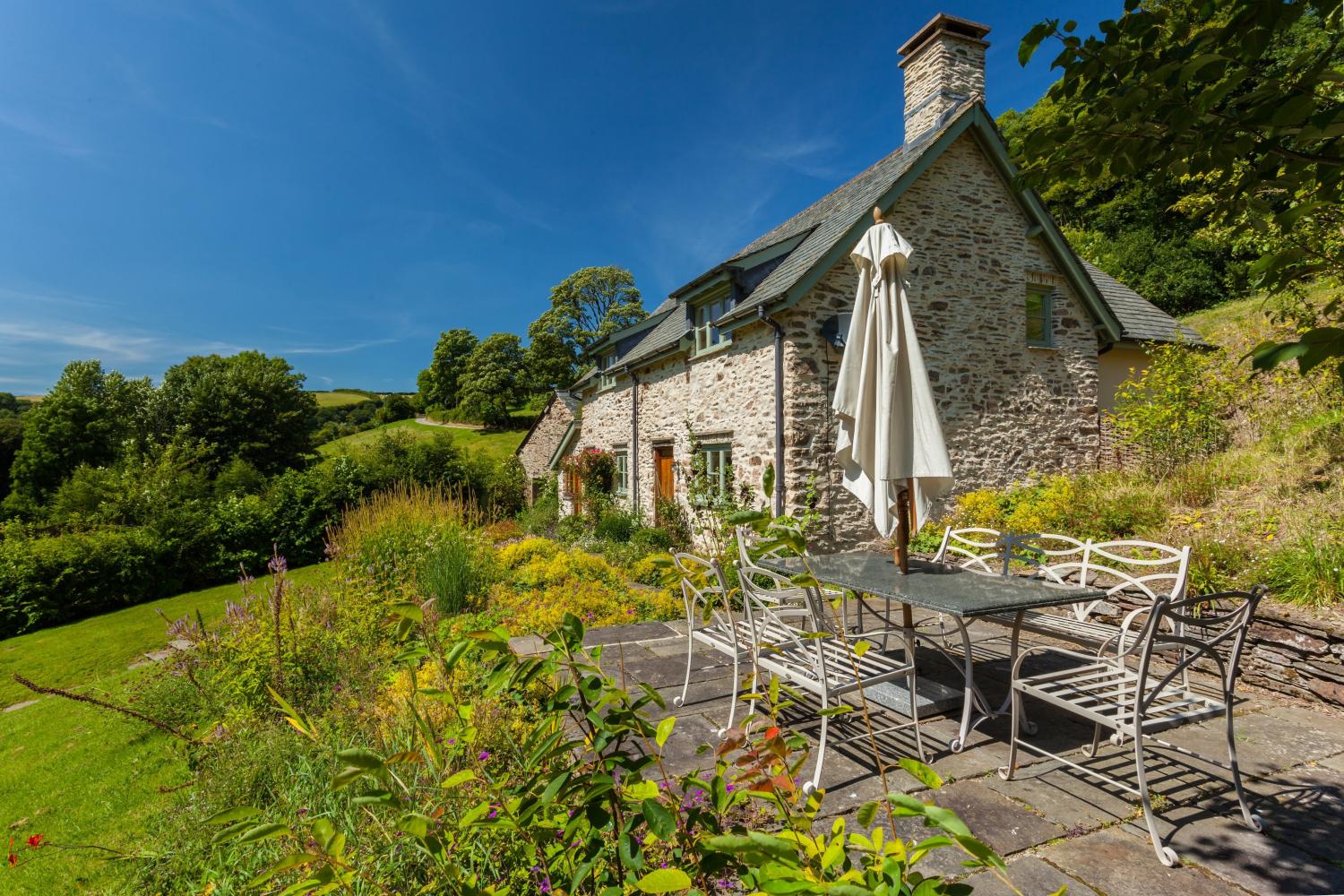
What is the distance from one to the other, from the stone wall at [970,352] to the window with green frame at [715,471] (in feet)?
5.08

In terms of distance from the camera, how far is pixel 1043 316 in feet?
33.1

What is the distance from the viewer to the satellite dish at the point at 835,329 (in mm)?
8570

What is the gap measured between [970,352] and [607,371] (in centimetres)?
892

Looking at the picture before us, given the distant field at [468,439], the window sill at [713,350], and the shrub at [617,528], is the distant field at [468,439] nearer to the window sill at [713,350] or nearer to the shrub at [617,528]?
the shrub at [617,528]

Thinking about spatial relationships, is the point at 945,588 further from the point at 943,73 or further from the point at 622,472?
the point at 622,472

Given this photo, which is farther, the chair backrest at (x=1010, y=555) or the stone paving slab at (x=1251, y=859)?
the chair backrest at (x=1010, y=555)

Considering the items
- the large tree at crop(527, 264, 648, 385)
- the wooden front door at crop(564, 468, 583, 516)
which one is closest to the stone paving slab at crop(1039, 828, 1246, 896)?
the wooden front door at crop(564, 468, 583, 516)

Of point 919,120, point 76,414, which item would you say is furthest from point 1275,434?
point 76,414

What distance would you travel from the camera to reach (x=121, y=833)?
2967mm

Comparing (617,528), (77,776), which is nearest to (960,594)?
(77,776)

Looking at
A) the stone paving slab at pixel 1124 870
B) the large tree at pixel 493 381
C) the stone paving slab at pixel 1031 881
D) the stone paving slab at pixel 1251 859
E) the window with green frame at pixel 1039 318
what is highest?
the large tree at pixel 493 381

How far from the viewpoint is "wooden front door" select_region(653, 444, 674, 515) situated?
12.1m

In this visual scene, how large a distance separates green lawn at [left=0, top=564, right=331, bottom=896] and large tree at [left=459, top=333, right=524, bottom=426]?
33197 millimetres

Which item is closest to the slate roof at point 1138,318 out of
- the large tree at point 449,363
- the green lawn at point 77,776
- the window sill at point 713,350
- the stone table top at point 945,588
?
the window sill at point 713,350
